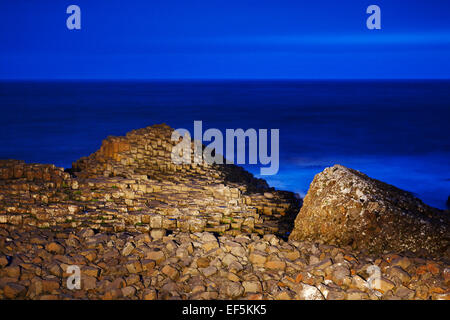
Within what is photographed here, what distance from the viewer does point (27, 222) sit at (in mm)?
6875

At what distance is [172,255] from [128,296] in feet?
2.67

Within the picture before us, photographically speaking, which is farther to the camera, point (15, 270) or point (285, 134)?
point (285, 134)

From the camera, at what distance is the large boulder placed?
234 inches

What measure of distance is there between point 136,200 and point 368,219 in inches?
145

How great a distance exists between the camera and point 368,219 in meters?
6.12

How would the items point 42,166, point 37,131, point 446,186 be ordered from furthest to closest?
point 37,131
point 446,186
point 42,166

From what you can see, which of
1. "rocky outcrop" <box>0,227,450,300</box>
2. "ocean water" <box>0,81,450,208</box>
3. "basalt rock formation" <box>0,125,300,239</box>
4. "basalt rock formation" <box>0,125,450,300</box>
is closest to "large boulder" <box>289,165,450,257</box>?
"basalt rock formation" <box>0,125,450,300</box>

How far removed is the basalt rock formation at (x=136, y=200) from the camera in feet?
22.9

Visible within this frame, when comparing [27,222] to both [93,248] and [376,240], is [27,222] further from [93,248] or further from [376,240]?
[376,240]

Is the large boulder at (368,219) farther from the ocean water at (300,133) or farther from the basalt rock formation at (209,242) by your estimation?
the ocean water at (300,133)

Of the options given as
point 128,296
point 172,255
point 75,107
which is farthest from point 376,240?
point 75,107

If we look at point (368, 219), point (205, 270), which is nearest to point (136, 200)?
→ point (205, 270)

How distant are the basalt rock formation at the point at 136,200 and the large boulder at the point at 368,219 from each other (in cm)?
96

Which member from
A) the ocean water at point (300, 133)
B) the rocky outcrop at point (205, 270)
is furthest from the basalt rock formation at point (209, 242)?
the ocean water at point (300, 133)
